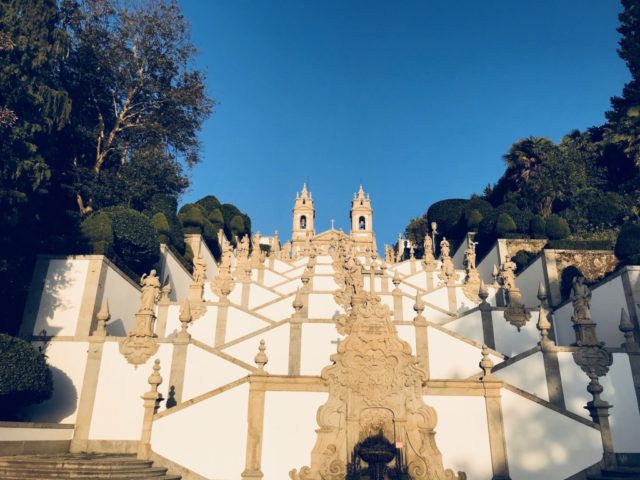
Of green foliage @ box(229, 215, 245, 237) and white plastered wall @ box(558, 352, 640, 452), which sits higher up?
green foliage @ box(229, 215, 245, 237)

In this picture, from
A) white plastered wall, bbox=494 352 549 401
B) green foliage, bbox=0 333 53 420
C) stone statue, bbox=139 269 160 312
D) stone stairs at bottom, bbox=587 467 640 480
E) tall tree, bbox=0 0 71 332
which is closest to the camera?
stone stairs at bottom, bbox=587 467 640 480

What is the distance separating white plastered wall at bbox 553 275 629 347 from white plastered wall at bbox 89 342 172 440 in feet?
52.4

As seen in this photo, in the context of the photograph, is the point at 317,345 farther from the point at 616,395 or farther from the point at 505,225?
the point at 505,225

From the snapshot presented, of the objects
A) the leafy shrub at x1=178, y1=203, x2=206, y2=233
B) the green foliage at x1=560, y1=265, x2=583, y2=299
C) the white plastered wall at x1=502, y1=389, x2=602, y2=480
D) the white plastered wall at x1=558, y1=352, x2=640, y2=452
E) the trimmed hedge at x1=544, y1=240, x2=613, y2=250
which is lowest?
the white plastered wall at x1=502, y1=389, x2=602, y2=480

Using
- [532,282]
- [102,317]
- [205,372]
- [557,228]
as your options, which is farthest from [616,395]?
[557,228]

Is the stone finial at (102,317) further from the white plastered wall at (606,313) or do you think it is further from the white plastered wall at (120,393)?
the white plastered wall at (606,313)

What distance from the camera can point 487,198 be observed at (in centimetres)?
4397

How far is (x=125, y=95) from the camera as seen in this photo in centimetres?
2834

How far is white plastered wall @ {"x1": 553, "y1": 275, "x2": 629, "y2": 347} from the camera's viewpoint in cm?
1878

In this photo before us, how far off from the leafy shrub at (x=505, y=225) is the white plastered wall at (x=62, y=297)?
77.1 feet

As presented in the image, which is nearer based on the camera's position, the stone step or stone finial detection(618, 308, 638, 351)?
the stone step

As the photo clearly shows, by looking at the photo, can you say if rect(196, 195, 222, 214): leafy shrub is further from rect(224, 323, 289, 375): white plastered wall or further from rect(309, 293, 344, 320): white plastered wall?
rect(224, 323, 289, 375): white plastered wall

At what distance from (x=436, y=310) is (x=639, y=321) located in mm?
7636

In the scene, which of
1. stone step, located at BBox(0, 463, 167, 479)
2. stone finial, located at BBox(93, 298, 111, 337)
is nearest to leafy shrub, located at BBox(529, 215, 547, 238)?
stone finial, located at BBox(93, 298, 111, 337)
